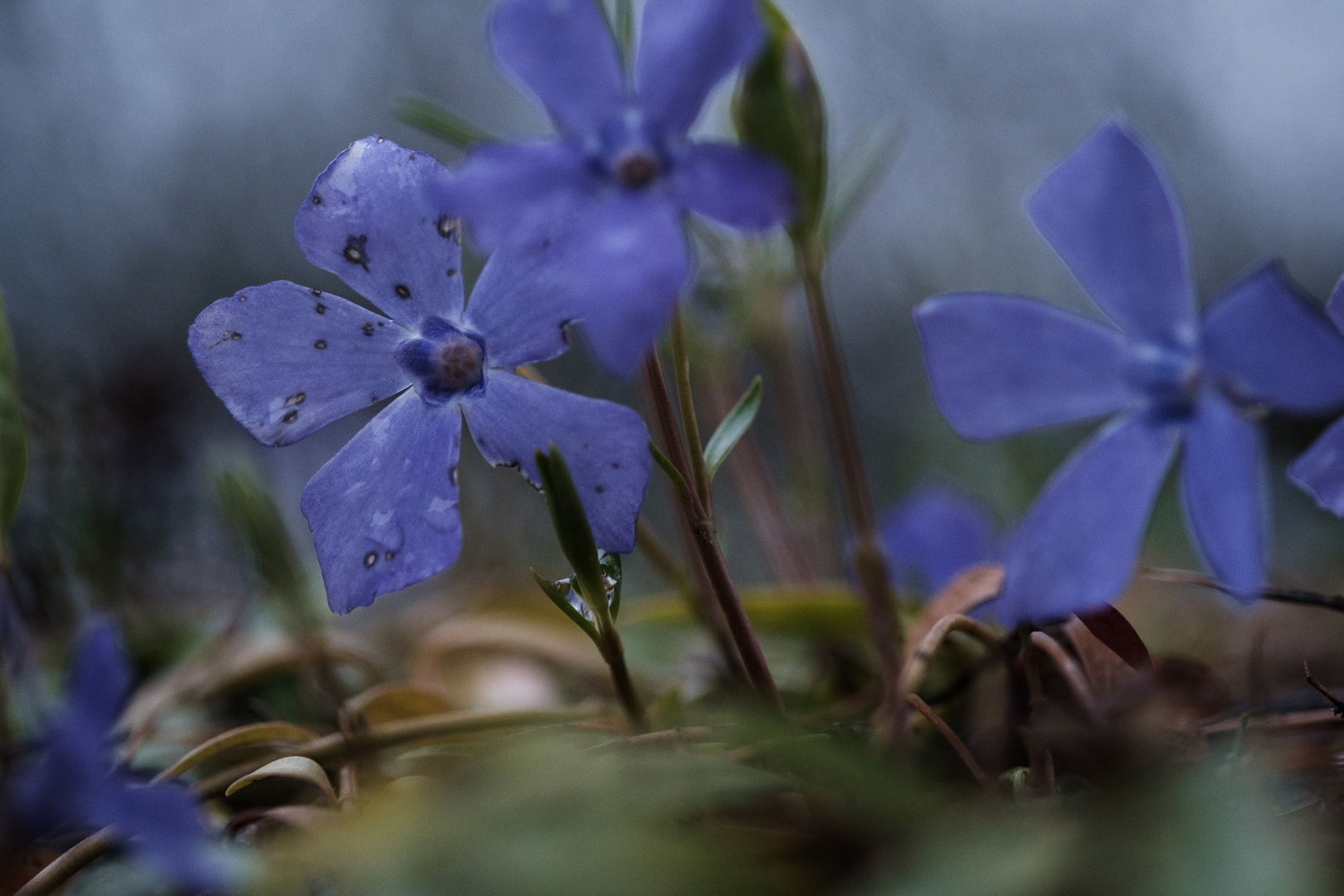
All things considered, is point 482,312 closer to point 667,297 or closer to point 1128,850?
point 667,297

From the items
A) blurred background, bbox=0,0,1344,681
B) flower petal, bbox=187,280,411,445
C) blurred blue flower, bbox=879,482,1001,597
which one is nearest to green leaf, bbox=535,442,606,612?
flower petal, bbox=187,280,411,445

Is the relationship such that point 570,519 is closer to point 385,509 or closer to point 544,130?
point 385,509

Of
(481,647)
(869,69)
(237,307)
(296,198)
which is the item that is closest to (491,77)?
(296,198)

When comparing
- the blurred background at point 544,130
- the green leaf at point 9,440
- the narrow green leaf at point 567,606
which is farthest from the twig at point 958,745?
the blurred background at point 544,130

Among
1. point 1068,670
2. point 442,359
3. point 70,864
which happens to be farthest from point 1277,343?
point 70,864

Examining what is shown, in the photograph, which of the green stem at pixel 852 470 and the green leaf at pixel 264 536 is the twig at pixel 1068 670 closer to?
the green stem at pixel 852 470

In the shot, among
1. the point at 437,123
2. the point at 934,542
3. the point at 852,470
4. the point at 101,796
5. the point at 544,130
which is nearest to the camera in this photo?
the point at 101,796
